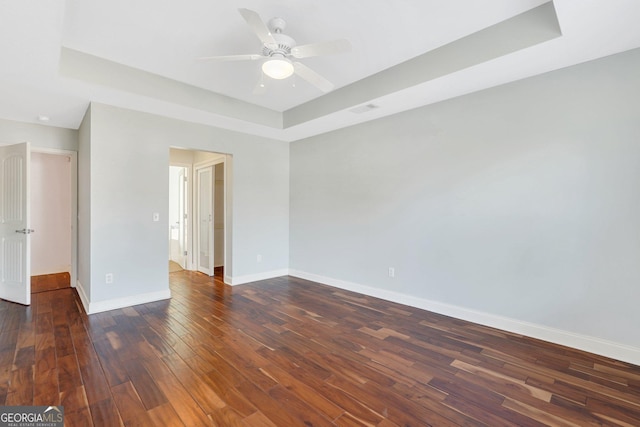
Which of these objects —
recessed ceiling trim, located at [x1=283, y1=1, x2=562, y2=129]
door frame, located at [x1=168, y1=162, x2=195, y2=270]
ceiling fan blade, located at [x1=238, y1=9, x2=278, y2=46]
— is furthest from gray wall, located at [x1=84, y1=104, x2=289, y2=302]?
ceiling fan blade, located at [x1=238, y1=9, x2=278, y2=46]

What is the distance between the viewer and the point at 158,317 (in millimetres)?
3348

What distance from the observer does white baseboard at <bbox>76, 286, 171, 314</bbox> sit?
346cm

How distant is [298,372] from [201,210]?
4.36m

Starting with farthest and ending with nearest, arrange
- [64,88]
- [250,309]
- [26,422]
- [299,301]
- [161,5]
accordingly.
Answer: [299,301], [250,309], [64,88], [161,5], [26,422]

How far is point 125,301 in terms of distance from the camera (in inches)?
144

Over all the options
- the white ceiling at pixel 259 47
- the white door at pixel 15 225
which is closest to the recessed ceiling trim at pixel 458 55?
the white ceiling at pixel 259 47

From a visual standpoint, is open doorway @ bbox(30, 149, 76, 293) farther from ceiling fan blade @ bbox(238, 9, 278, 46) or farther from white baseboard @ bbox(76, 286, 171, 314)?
ceiling fan blade @ bbox(238, 9, 278, 46)

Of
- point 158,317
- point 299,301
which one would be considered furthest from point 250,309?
point 158,317

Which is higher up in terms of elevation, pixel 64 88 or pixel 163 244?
pixel 64 88

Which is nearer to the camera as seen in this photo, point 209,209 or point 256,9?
point 256,9

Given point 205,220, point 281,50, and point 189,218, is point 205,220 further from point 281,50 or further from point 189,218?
point 281,50

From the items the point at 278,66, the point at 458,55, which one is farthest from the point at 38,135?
the point at 458,55

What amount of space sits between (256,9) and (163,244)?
10.2 ft

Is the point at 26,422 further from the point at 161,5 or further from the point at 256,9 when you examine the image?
the point at 256,9
